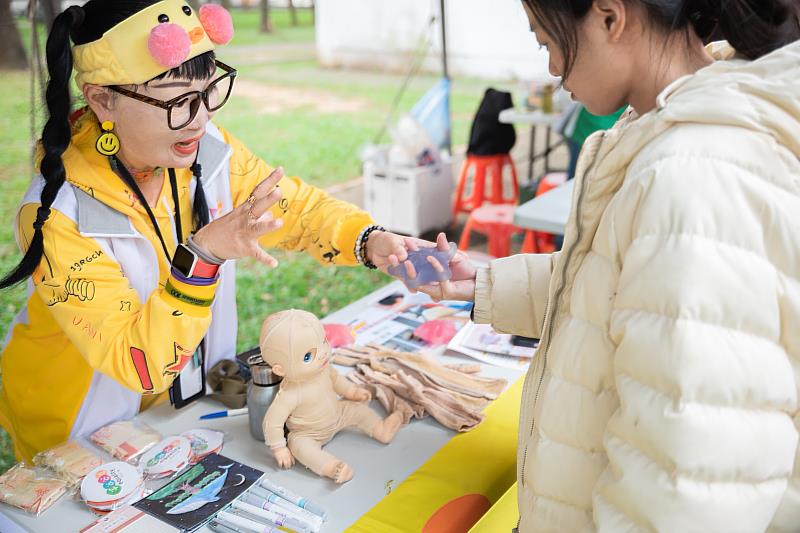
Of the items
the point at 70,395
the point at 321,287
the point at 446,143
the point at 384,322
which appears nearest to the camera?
the point at 70,395

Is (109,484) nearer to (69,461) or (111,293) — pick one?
(69,461)

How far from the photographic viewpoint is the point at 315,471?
57.1 inches

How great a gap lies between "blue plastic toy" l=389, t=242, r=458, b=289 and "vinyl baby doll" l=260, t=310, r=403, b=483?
0.28 meters

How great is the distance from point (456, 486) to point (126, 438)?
0.79 metres

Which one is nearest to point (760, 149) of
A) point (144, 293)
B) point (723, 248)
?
point (723, 248)

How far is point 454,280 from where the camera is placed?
1604 millimetres

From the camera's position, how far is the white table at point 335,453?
1.36 metres

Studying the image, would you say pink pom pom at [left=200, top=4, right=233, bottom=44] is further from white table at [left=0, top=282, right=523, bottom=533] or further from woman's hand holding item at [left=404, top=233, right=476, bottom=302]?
white table at [left=0, top=282, right=523, bottom=533]

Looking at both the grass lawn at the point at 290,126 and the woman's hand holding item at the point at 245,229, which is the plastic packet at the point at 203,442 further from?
the grass lawn at the point at 290,126

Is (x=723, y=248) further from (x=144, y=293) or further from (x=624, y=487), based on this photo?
(x=144, y=293)

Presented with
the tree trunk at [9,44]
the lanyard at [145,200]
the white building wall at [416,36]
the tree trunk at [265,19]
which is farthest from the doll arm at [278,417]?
the tree trunk at [265,19]

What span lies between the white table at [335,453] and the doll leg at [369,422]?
21mm

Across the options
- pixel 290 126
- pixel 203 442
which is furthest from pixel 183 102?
pixel 290 126

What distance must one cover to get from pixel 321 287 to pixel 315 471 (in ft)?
13.1
